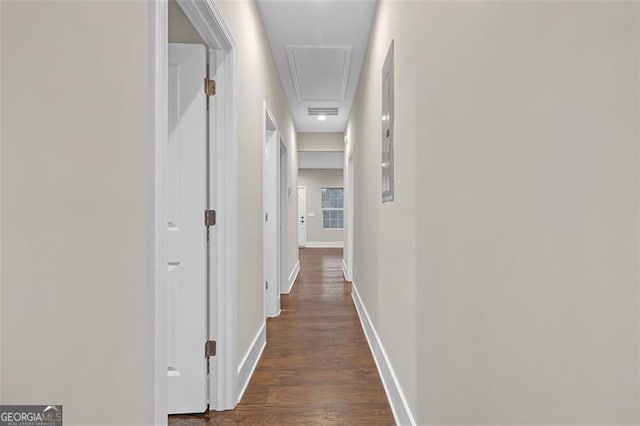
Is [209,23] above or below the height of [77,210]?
above

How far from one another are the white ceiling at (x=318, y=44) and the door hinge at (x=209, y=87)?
1118 mm

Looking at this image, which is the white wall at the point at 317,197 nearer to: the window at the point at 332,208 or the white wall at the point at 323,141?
the window at the point at 332,208

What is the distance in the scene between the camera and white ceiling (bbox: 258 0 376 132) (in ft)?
8.78

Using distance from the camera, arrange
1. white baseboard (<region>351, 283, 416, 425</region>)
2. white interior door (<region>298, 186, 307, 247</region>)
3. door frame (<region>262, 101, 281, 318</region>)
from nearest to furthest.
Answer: white baseboard (<region>351, 283, 416, 425</region>)
door frame (<region>262, 101, 281, 318</region>)
white interior door (<region>298, 186, 307, 247</region>)

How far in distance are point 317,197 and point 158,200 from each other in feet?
34.0

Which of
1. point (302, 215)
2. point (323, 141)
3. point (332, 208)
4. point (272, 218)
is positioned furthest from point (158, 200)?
point (332, 208)

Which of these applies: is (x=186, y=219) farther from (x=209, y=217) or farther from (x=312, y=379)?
(x=312, y=379)

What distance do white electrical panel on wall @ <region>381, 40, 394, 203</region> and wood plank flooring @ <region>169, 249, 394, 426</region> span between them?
1.23 meters

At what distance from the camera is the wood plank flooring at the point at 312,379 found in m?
1.91

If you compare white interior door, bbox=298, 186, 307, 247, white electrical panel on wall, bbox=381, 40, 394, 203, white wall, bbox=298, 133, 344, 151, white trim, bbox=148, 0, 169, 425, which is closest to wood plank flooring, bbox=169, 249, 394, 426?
white trim, bbox=148, 0, 169, 425

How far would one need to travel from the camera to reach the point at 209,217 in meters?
1.91

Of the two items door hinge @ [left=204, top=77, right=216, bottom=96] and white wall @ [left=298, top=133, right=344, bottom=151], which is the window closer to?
white wall @ [left=298, top=133, right=344, bottom=151]

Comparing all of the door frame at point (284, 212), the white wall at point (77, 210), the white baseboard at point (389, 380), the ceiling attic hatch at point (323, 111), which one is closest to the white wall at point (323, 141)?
the ceiling attic hatch at point (323, 111)

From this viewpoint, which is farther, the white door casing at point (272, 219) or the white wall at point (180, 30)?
the white door casing at point (272, 219)
